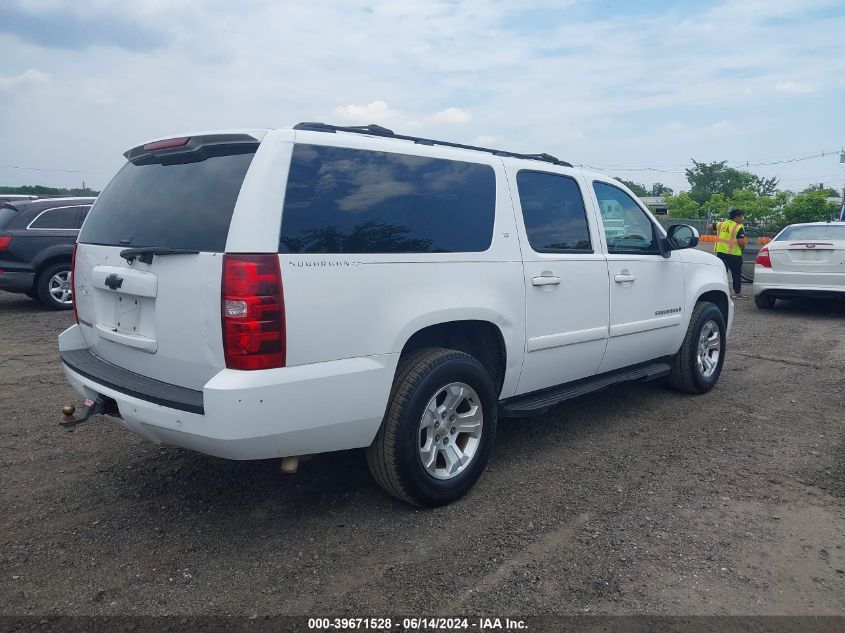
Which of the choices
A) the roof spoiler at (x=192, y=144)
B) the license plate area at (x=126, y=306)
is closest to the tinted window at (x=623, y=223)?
the roof spoiler at (x=192, y=144)

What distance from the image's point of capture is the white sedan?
32.8 feet

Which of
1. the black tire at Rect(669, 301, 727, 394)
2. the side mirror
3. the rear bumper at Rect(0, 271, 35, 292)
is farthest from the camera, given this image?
the rear bumper at Rect(0, 271, 35, 292)

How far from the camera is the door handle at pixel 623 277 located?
4.72 metres

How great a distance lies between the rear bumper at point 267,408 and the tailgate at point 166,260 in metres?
0.13

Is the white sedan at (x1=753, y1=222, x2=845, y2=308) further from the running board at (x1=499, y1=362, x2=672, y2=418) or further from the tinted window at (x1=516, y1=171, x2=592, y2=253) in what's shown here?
the tinted window at (x1=516, y1=171, x2=592, y2=253)

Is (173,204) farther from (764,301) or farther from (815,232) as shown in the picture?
(764,301)

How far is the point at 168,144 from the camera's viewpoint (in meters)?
3.35

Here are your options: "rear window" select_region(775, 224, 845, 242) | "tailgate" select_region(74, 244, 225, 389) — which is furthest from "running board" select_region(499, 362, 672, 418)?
"rear window" select_region(775, 224, 845, 242)

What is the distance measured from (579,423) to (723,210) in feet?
170

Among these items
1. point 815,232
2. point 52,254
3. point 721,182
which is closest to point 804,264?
point 815,232

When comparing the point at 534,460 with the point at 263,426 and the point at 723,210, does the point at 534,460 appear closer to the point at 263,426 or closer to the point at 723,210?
the point at 263,426

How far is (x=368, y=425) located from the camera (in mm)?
3195

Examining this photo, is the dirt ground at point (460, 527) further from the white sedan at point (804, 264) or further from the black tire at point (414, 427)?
the white sedan at point (804, 264)

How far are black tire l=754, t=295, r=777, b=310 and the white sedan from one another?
75 millimetres
